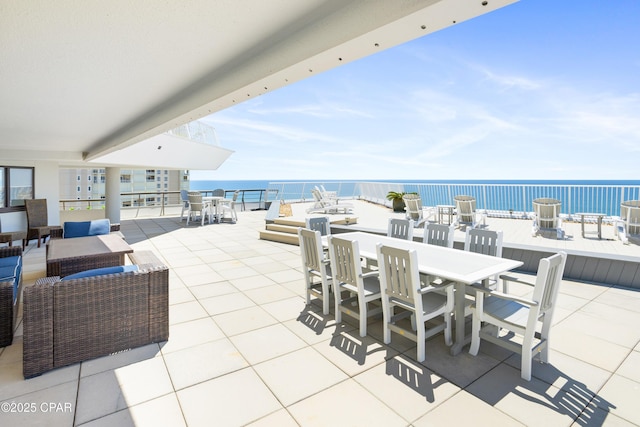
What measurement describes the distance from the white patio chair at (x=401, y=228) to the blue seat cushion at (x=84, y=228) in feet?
17.5

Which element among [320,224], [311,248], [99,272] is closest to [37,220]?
[99,272]

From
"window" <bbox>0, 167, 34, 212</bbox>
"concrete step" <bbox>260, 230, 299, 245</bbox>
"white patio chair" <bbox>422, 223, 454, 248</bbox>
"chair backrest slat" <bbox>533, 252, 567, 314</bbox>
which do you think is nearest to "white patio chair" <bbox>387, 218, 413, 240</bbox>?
"white patio chair" <bbox>422, 223, 454, 248</bbox>

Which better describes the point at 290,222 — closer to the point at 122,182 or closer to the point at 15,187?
the point at 15,187

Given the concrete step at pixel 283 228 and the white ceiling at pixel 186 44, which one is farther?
the concrete step at pixel 283 228

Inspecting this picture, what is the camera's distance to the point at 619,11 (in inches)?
264

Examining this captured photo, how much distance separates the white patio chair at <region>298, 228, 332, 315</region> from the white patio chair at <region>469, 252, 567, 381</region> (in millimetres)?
1460

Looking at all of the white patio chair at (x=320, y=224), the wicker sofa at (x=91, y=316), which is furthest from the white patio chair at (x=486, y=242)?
the wicker sofa at (x=91, y=316)

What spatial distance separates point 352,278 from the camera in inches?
117

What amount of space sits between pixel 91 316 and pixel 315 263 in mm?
2083

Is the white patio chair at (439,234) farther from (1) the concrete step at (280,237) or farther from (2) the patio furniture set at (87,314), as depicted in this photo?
(1) the concrete step at (280,237)

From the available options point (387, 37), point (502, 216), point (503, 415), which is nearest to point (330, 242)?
point (503, 415)

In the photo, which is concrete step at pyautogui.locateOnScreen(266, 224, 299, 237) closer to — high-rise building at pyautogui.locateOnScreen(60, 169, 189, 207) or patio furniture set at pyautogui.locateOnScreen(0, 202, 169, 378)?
patio furniture set at pyautogui.locateOnScreen(0, 202, 169, 378)

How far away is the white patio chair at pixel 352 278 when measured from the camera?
286 centimetres

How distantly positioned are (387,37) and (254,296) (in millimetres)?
3487
